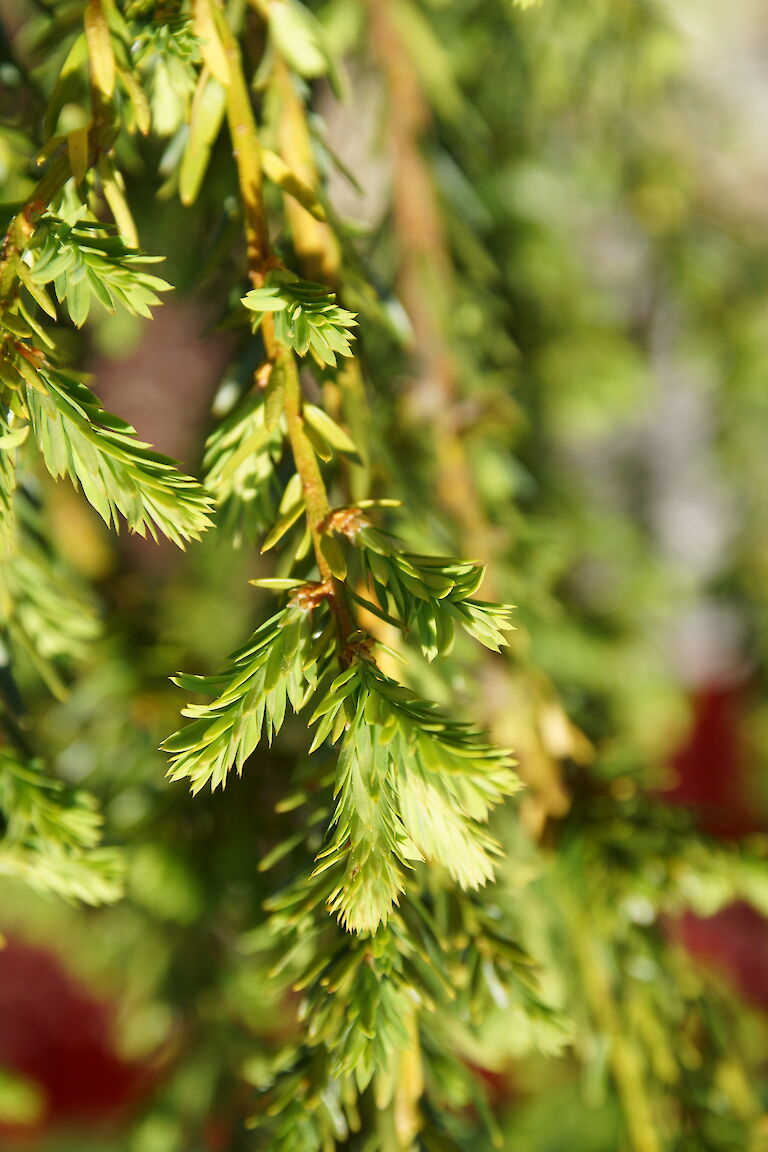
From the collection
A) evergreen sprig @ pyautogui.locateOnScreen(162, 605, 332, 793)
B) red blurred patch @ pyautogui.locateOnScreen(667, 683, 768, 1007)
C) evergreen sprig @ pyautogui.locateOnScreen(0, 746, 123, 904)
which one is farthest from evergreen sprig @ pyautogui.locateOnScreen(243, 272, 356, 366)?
red blurred patch @ pyautogui.locateOnScreen(667, 683, 768, 1007)

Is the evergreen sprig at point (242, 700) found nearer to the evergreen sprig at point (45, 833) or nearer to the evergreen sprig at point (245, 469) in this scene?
the evergreen sprig at point (245, 469)

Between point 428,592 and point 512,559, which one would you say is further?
point 512,559

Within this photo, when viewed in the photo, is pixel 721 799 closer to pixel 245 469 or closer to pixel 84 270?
pixel 245 469

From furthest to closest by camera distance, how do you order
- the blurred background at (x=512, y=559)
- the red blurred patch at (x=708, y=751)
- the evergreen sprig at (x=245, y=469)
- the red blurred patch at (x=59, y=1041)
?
1. the red blurred patch at (x=708, y=751)
2. the red blurred patch at (x=59, y=1041)
3. the blurred background at (x=512, y=559)
4. the evergreen sprig at (x=245, y=469)

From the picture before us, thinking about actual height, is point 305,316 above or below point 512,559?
above

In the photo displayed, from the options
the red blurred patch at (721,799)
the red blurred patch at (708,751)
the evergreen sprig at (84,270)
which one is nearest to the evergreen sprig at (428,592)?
the evergreen sprig at (84,270)

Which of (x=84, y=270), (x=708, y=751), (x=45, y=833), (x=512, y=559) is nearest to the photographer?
(x=84, y=270)

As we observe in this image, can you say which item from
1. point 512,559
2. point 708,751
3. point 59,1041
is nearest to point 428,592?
point 512,559

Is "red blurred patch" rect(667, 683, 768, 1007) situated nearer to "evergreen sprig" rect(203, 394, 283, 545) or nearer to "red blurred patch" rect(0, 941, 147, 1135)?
"red blurred patch" rect(0, 941, 147, 1135)

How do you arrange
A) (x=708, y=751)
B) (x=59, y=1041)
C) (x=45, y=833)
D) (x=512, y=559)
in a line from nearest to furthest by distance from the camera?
(x=45, y=833) < (x=512, y=559) < (x=59, y=1041) < (x=708, y=751)

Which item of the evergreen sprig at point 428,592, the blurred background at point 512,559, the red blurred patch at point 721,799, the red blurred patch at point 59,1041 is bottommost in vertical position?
the red blurred patch at point 59,1041
